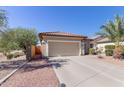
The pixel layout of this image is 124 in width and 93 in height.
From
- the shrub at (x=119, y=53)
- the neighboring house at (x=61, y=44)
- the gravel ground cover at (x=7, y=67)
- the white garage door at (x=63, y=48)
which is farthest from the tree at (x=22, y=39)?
the shrub at (x=119, y=53)

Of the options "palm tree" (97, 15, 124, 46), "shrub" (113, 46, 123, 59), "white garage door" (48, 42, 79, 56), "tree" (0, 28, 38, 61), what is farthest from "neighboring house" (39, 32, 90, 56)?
"shrub" (113, 46, 123, 59)

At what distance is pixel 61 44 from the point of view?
72.4ft

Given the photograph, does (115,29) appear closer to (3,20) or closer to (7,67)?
(3,20)

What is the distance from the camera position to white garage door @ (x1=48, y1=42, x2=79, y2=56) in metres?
21.5

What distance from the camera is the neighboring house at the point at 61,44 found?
21.3 metres

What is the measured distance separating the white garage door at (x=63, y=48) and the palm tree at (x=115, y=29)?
17.1 ft

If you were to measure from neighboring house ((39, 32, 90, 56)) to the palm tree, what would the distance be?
5.01 meters

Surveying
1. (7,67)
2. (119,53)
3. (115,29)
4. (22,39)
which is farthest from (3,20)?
(115,29)

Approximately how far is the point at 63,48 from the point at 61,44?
611mm

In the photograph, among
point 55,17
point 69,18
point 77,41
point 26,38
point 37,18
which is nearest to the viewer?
point 37,18

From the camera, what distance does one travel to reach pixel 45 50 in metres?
21.2
